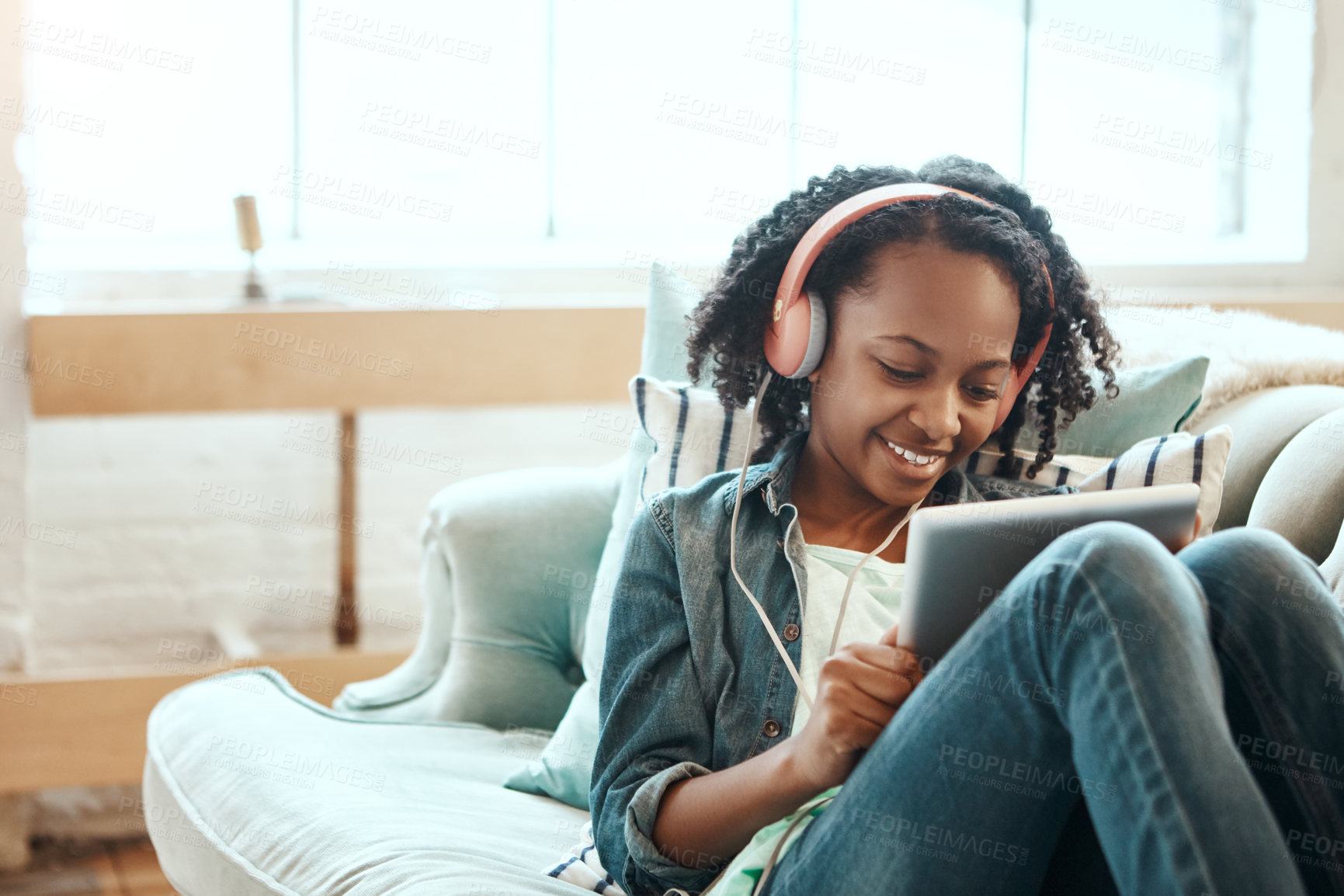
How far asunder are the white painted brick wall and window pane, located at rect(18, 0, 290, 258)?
0.34 m

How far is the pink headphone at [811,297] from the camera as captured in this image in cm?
95

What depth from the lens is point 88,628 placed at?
80.4 inches

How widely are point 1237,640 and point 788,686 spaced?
32 cm

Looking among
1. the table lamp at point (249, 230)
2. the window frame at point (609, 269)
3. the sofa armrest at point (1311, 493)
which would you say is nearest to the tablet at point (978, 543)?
the sofa armrest at point (1311, 493)

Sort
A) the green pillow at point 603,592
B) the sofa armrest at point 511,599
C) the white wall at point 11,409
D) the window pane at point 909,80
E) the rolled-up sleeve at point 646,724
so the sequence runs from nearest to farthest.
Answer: the rolled-up sleeve at point 646,724 → the green pillow at point 603,592 → the sofa armrest at point 511,599 → the white wall at point 11,409 → the window pane at point 909,80

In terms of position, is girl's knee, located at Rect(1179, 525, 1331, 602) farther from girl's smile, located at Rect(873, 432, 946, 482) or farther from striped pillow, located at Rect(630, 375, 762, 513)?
striped pillow, located at Rect(630, 375, 762, 513)

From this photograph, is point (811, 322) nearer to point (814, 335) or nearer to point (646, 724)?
point (814, 335)

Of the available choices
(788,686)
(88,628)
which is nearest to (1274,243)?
(788,686)

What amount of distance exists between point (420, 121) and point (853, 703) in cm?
162

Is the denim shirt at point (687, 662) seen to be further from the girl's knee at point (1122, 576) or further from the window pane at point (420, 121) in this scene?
the window pane at point (420, 121)

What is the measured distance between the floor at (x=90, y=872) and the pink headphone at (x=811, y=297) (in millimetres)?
1347

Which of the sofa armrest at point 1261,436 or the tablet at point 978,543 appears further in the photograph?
the sofa armrest at point 1261,436

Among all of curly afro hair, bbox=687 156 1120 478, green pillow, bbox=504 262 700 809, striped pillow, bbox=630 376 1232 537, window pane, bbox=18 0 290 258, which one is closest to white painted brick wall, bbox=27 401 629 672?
window pane, bbox=18 0 290 258

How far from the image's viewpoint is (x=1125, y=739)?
632mm
